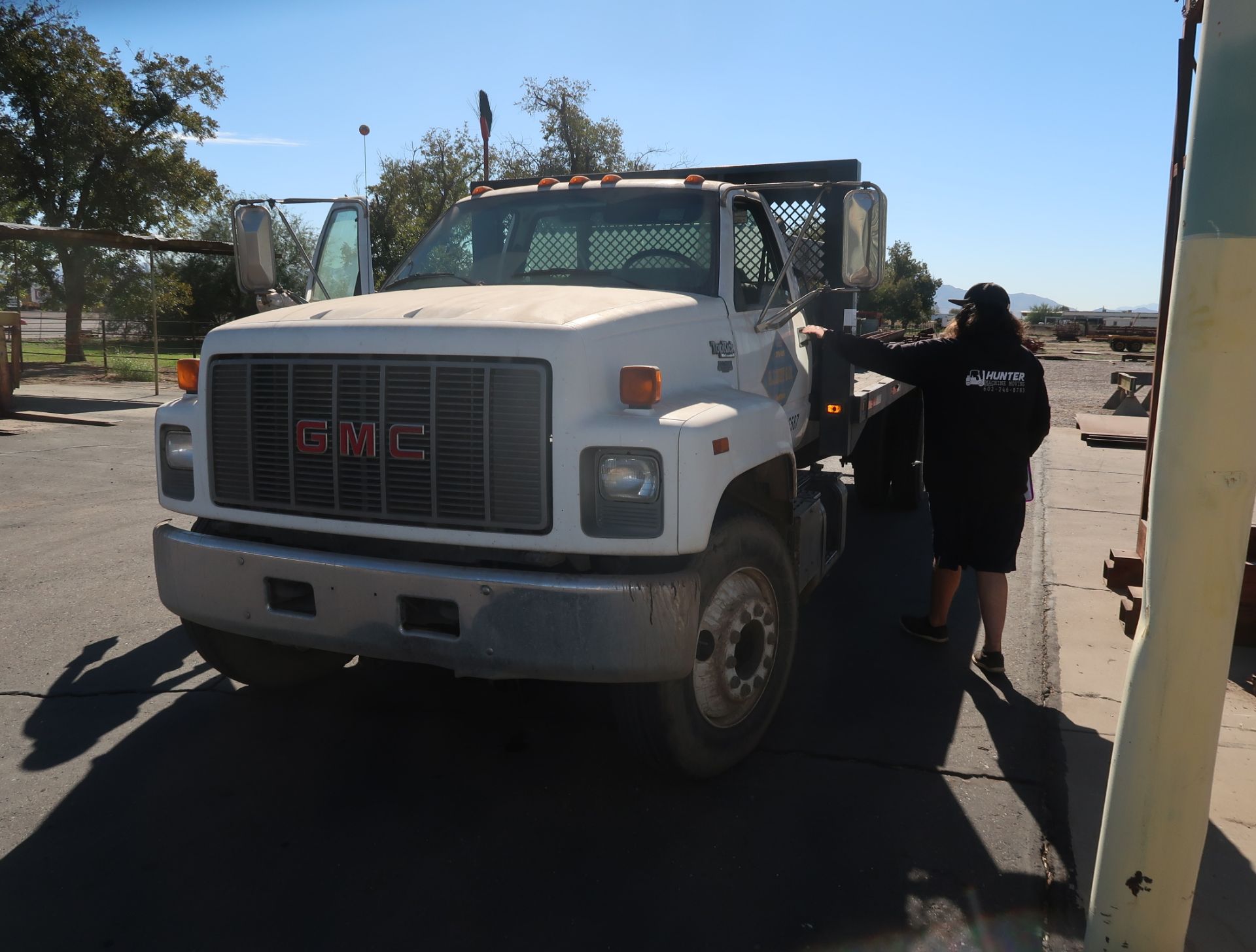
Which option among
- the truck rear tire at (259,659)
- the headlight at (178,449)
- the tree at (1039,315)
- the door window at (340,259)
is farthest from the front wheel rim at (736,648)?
the tree at (1039,315)

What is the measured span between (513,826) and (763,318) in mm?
2445

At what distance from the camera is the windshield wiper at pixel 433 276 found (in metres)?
4.69

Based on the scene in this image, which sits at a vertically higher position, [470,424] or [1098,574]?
[470,424]

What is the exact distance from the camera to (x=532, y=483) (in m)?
3.27

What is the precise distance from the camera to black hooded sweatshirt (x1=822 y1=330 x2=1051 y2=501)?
4.80 m

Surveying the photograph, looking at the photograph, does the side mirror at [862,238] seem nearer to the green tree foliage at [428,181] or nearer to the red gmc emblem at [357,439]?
the red gmc emblem at [357,439]

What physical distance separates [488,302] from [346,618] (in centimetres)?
125

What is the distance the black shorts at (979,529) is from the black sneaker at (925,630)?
20.0 inches

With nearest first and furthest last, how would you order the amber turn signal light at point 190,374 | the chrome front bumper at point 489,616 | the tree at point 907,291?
the chrome front bumper at point 489,616 → the amber turn signal light at point 190,374 → the tree at point 907,291

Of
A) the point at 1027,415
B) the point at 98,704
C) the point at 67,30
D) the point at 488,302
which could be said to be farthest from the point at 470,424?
the point at 67,30

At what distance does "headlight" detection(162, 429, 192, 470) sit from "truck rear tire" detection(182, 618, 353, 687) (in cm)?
67

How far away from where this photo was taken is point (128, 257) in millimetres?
32031

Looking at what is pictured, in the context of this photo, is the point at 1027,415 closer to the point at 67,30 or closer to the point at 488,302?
the point at 488,302

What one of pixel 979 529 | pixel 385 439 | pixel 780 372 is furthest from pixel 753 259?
pixel 385 439
